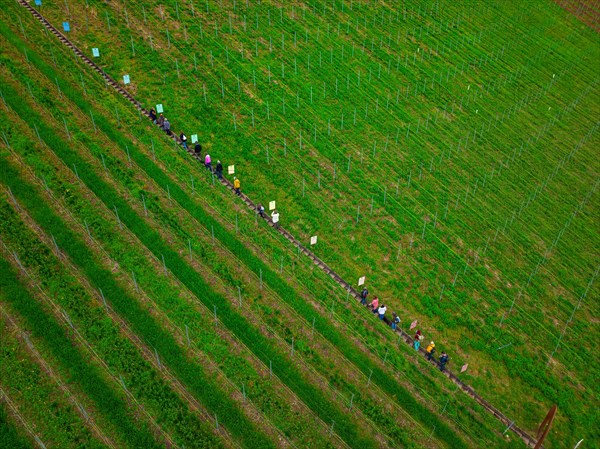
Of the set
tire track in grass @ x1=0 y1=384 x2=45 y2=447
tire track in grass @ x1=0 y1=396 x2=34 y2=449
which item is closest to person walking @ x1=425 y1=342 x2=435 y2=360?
tire track in grass @ x1=0 y1=384 x2=45 y2=447

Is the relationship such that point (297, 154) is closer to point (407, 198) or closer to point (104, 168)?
point (407, 198)

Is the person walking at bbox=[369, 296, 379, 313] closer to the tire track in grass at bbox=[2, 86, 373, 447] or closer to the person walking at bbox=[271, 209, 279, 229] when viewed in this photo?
the tire track in grass at bbox=[2, 86, 373, 447]

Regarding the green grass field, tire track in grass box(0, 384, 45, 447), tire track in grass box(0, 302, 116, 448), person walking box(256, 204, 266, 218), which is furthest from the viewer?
person walking box(256, 204, 266, 218)

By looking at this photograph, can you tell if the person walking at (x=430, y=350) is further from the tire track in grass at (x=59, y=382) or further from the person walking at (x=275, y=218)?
the tire track in grass at (x=59, y=382)

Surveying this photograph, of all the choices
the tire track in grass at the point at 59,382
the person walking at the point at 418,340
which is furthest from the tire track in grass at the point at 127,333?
the person walking at the point at 418,340

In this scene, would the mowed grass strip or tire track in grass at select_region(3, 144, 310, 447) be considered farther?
tire track in grass at select_region(3, 144, 310, 447)

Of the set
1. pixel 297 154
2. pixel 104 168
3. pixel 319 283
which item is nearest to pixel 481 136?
pixel 297 154

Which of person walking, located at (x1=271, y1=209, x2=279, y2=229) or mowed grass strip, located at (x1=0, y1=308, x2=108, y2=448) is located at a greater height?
person walking, located at (x1=271, y1=209, x2=279, y2=229)
